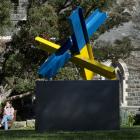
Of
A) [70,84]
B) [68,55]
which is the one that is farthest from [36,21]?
[70,84]

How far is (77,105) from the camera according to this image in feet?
47.6

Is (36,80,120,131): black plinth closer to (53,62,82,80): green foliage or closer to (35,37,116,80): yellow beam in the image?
(35,37,116,80): yellow beam

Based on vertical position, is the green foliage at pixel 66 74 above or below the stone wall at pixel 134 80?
below

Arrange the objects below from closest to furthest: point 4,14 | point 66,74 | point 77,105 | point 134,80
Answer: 1. point 77,105
2. point 4,14
3. point 66,74
4. point 134,80

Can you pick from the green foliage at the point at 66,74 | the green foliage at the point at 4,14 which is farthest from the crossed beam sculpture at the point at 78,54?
the green foliage at the point at 66,74

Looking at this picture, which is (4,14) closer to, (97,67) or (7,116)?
(7,116)

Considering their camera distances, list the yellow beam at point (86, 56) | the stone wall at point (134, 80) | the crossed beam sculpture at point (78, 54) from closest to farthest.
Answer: the crossed beam sculpture at point (78, 54) → the yellow beam at point (86, 56) → the stone wall at point (134, 80)

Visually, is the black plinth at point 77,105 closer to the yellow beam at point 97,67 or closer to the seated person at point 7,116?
the yellow beam at point 97,67

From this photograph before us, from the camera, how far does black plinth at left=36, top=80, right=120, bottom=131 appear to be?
47.5 ft

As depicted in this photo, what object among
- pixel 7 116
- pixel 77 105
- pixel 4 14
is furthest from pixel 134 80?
pixel 77 105

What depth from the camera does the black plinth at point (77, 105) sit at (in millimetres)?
14477

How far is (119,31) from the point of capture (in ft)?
119

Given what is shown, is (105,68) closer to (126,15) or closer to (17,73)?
(17,73)

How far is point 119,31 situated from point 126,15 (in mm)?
7790
